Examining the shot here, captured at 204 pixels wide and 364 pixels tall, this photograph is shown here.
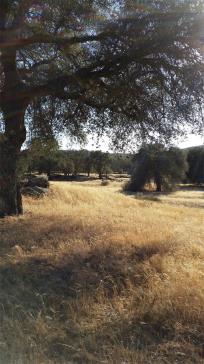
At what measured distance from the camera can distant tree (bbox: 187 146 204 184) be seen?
284 ft

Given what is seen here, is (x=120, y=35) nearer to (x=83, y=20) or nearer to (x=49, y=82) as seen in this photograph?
(x=83, y=20)

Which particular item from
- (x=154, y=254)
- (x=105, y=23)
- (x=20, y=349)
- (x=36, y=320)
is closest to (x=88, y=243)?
(x=154, y=254)

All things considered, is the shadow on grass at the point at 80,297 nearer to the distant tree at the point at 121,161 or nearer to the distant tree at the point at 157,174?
the distant tree at the point at 121,161

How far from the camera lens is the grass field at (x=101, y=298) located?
454cm

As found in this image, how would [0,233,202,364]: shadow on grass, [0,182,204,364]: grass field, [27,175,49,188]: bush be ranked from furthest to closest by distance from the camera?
[27,175,49,188]: bush, [0,233,202,364]: shadow on grass, [0,182,204,364]: grass field

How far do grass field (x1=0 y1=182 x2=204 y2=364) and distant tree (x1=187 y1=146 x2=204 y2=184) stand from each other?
7779 cm

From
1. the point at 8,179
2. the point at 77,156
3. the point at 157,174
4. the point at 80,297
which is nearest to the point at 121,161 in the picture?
the point at 8,179

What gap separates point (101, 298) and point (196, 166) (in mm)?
83230

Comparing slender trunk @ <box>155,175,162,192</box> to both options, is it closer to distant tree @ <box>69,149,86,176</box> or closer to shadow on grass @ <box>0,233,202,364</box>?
distant tree @ <box>69,149,86,176</box>

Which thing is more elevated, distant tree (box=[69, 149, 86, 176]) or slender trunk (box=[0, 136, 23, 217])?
distant tree (box=[69, 149, 86, 176])

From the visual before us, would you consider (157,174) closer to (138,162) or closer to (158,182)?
(158,182)

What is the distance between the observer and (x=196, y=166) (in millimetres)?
87000

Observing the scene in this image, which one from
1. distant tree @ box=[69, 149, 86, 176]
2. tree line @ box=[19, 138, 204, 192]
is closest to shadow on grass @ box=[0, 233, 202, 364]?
tree line @ box=[19, 138, 204, 192]

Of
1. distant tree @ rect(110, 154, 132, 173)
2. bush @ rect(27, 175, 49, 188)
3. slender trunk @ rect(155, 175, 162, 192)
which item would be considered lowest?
slender trunk @ rect(155, 175, 162, 192)
